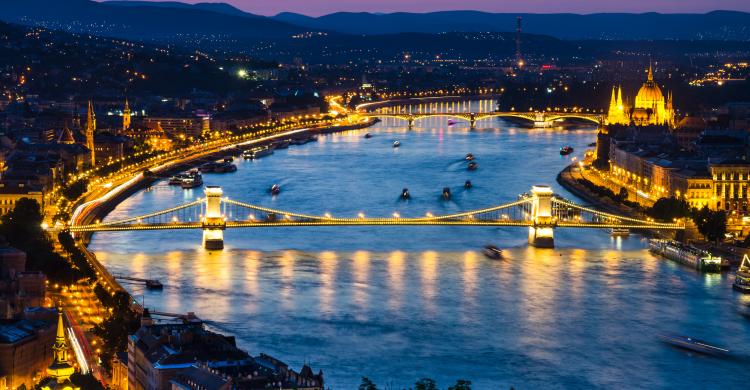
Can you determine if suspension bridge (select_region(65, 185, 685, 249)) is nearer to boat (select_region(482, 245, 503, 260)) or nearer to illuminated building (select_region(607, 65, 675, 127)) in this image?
boat (select_region(482, 245, 503, 260))

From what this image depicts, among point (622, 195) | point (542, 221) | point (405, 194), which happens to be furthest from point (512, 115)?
point (542, 221)

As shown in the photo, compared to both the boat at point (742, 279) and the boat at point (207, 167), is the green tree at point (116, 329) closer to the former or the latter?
the boat at point (742, 279)

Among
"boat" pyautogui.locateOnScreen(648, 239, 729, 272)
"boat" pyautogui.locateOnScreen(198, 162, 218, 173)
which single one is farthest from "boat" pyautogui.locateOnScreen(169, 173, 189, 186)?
"boat" pyautogui.locateOnScreen(648, 239, 729, 272)

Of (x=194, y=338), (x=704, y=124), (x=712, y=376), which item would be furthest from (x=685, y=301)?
(x=704, y=124)

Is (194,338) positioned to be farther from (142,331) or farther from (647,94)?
(647,94)

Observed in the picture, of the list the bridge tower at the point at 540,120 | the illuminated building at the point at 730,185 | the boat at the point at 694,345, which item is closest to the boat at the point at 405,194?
the illuminated building at the point at 730,185
